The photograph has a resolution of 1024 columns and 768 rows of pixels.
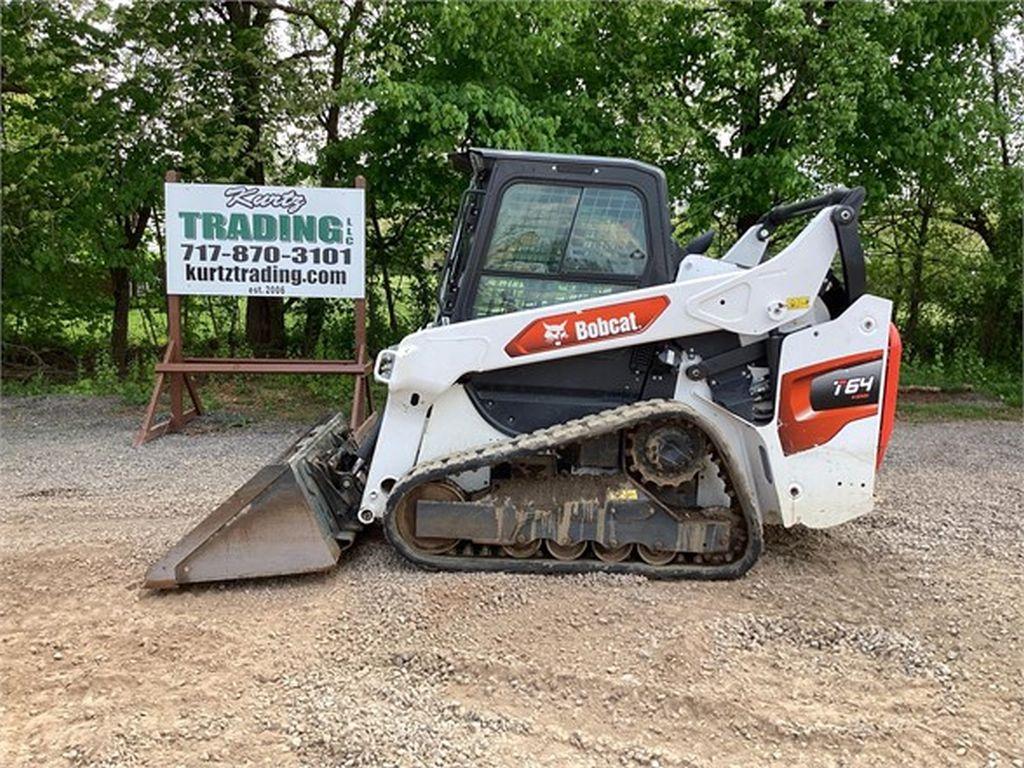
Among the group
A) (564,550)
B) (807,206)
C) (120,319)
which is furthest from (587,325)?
(120,319)

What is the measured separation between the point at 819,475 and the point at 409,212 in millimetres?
7813

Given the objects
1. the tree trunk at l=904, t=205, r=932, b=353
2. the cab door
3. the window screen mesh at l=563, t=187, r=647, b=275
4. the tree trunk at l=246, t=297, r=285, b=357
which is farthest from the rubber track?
the tree trunk at l=904, t=205, r=932, b=353

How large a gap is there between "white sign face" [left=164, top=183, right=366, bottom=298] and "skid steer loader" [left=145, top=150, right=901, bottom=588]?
11.8 feet

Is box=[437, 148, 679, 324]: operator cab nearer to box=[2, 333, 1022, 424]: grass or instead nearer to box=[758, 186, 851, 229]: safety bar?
box=[758, 186, 851, 229]: safety bar

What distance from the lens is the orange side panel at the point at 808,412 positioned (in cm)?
391

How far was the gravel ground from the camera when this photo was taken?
2.62m

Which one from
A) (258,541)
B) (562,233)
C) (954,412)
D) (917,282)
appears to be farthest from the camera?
(917,282)

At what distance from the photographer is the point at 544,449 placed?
3.79 meters

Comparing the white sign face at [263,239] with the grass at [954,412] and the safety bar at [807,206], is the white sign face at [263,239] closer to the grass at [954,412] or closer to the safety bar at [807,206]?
the safety bar at [807,206]

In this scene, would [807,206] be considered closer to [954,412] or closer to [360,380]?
[360,380]

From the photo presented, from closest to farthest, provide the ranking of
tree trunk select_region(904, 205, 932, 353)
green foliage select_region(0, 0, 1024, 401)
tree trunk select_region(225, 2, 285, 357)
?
green foliage select_region(0, 0, 1024, 401) → tree trunk select_region(225, 2, 285, 357) → tree trunk select_region(904, 205, 932, 353)

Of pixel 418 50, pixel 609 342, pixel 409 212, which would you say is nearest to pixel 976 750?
pixel 609 342

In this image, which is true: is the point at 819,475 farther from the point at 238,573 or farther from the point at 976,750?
the point at 238,573

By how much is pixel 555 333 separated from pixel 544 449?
0.57 m
